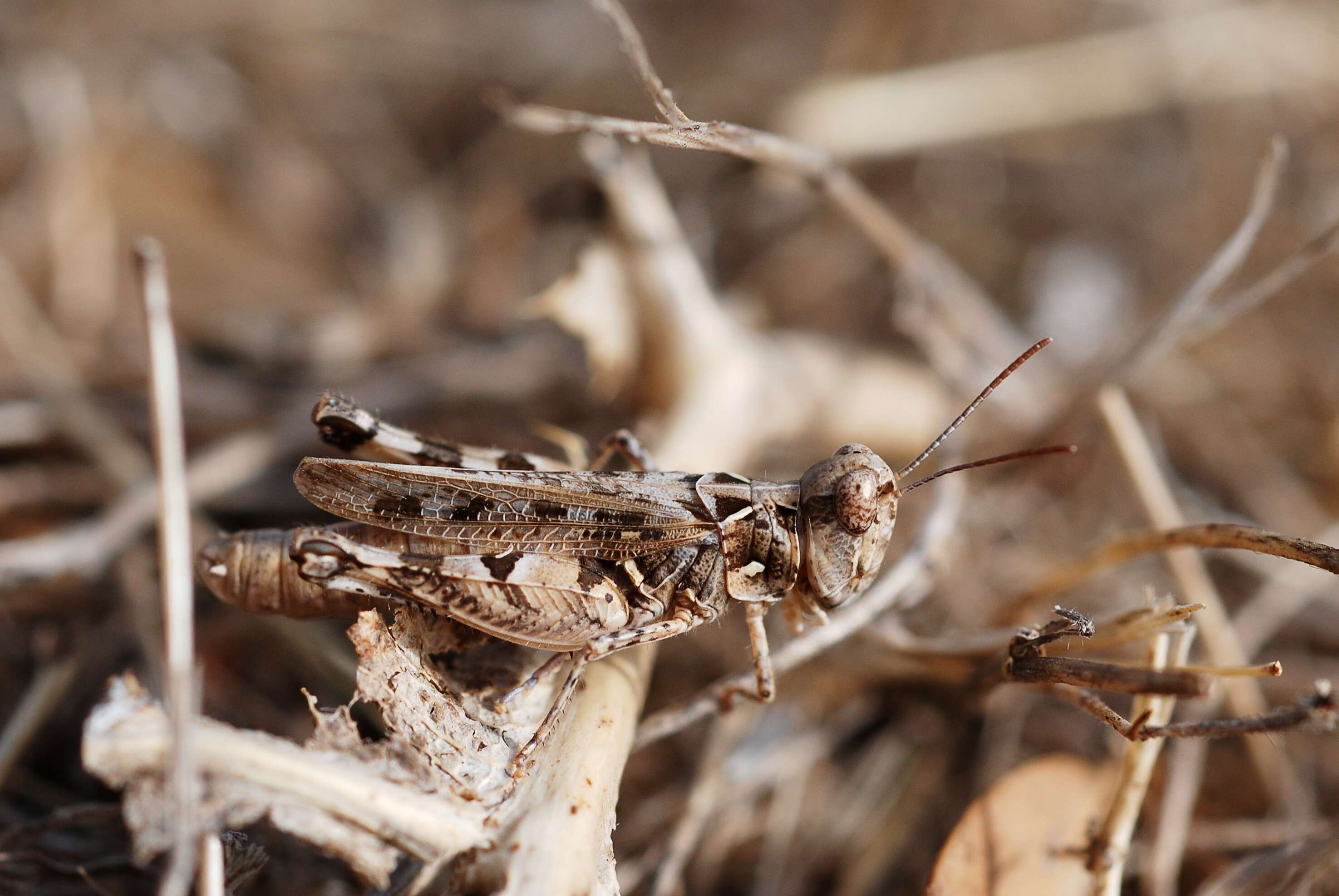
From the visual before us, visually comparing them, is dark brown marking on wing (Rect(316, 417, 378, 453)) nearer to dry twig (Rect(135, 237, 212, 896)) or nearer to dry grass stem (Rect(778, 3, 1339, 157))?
dry twig (Rect(135, 237, 212, 896))

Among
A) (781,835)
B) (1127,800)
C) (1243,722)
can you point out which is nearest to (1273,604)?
(1127,800)

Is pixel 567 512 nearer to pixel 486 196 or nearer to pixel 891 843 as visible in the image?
pixel 891 843

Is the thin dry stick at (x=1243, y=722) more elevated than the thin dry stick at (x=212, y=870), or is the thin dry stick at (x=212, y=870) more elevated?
the thin dry stick at (x=1243, y=722)

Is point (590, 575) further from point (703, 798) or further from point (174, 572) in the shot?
point (174, 572)

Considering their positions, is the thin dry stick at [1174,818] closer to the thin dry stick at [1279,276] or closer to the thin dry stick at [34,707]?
the thin dry stick at [1279,276]

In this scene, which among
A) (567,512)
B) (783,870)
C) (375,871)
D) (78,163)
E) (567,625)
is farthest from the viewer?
(78,163)

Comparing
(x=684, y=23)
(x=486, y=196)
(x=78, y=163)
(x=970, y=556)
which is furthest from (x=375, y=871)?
(x=684, y=23)

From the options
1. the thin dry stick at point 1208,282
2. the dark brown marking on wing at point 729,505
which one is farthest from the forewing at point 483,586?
the thin dry stick at point 1208,282
